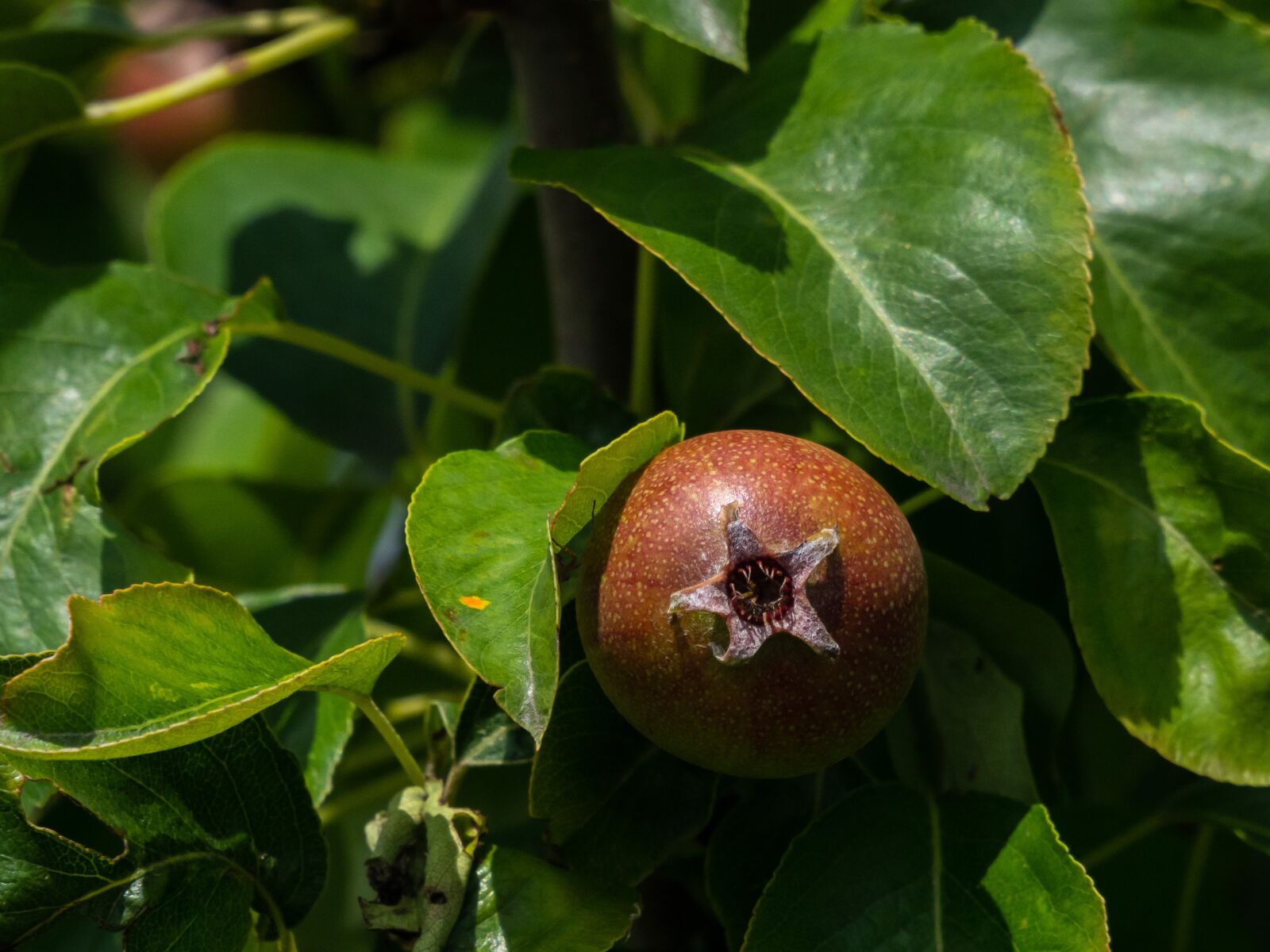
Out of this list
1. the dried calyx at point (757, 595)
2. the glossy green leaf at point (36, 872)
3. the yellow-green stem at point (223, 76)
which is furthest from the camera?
the yellow-green stem at point (223, 76)

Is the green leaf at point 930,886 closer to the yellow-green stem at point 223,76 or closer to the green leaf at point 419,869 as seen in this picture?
the green leaf at point 419,869

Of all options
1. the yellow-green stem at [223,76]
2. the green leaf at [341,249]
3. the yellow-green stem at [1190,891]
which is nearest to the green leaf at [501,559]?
the yellow-green stem at [223,76]

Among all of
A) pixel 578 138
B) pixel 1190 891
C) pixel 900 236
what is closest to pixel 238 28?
pixel 578 138

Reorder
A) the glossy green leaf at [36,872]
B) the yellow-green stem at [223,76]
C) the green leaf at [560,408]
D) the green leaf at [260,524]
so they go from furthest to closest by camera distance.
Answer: the green leaf at [260,524] → the yellow-green stem at [223,76] → the green leaf at [560,408] → the glossy green leaf at [36,872]

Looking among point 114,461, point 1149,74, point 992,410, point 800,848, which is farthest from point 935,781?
point 114,461

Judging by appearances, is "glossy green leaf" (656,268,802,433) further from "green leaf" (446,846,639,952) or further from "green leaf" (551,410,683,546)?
"green leaf" (446,846,639,952)

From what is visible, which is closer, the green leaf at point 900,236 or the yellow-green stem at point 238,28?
the green leaf at point 900,236

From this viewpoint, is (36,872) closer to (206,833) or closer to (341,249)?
(206,833)
